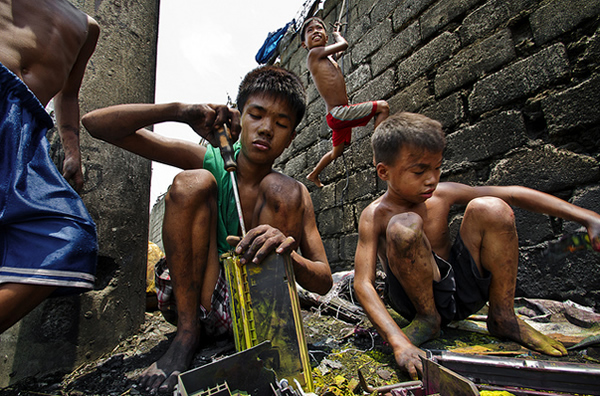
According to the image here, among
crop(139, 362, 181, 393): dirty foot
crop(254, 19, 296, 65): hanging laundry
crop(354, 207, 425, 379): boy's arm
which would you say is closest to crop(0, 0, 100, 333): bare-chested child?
crop(139, 362, 181, 393): dirty foot

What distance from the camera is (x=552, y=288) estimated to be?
78.8 inches

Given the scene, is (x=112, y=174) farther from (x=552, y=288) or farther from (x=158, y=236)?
(x=158, y=236)

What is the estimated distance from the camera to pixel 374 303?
1476 mm

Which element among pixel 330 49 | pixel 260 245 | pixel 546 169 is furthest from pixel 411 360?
pixel 330 49

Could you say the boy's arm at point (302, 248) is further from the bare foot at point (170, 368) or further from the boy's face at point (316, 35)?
the boy's face at point (316, 35)

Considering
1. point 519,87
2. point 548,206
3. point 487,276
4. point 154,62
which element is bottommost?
point 487,276

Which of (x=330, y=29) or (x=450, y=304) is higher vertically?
(x=330, y=29)

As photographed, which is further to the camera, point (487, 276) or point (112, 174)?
point (112, 174)

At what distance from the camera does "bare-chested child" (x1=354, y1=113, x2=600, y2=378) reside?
1411mm

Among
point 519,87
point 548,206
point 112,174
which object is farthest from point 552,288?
point 112,174

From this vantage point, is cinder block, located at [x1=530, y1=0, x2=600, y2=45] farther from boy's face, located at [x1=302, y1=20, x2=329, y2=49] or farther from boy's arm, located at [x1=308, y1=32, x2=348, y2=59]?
boy's face, located at [x1=302, y1=20, x2=329, y2=49]

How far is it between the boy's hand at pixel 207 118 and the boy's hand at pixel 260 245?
2.43 feet

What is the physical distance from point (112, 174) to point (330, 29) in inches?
161

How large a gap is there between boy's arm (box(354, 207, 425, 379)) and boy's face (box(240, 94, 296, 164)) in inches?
27.1
